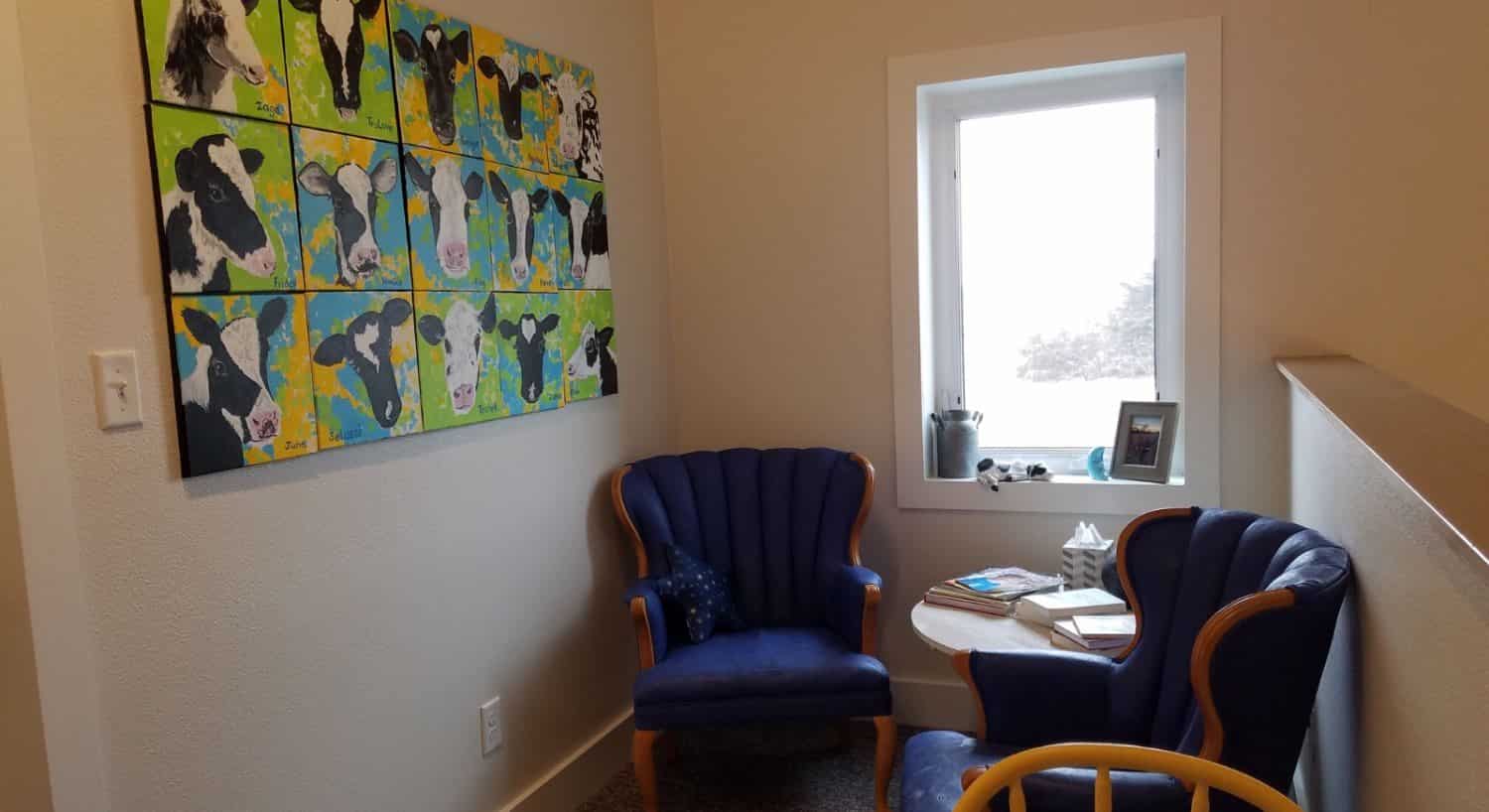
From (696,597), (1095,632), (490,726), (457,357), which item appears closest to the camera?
(1095,632)

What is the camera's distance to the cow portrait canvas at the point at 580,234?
274 cm

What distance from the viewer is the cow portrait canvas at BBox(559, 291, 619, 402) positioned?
2781mm

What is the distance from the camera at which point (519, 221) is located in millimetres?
2578

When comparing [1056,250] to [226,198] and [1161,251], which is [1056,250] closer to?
[1161,251]

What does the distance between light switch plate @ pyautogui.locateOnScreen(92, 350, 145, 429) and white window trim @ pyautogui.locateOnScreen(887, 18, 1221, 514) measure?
6.93 feet

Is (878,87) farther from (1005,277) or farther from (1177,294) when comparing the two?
(1177,294)

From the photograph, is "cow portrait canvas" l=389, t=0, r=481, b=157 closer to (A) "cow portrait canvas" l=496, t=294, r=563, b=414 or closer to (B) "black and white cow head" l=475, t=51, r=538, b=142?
(B) "black and white cow head" l=475, t=51, r=538, b=142

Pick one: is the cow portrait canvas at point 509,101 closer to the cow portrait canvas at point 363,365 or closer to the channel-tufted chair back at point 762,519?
the cow portrait canvas at point 363,365

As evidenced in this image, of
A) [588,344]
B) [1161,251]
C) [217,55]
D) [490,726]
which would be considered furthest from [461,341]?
[1161,251]

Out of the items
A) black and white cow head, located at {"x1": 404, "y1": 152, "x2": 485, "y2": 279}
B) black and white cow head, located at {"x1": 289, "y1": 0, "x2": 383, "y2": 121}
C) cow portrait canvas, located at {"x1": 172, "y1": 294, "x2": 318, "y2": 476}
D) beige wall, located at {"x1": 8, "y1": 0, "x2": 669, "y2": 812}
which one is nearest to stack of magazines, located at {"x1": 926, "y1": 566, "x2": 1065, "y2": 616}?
beige wall, located at {"x1": 8, "y1": 0, "x2": 669, "y2": 812}

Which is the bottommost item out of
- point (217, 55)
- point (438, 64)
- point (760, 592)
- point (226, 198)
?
point (760, 592)

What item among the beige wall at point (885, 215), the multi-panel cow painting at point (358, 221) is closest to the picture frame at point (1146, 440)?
the beige wall at point (885, 215)

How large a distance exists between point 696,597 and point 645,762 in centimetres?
46

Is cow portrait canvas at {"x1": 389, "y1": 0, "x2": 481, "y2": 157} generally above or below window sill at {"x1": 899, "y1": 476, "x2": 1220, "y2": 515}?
above
